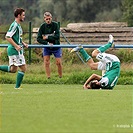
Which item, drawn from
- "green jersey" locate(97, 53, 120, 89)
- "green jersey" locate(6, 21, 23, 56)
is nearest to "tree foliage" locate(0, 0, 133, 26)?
"green jersey" locate(97, 53, 120, 89)

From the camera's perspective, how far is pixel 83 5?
265ft

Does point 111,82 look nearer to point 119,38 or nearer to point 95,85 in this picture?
point 95,85

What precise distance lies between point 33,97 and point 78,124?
4.70 metres

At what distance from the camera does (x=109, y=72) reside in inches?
707

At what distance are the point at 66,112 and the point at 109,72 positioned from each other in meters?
5.63

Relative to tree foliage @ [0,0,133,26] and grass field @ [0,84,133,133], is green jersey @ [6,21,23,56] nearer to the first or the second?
grass field @ [0,84,133,133]

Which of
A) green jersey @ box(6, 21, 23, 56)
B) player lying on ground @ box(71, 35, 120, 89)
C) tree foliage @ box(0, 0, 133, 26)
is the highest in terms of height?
green jersey @ box(6, 21, 23, 56)

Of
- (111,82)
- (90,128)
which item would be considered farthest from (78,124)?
(111,82)

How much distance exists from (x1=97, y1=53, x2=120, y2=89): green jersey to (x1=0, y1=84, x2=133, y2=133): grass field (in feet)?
2.53

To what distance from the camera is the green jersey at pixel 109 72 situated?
1788cm

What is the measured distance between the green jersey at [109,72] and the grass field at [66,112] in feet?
2.53

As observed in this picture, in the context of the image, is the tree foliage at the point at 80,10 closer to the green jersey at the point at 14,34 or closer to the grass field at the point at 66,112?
the green jersey at the point at 14,34

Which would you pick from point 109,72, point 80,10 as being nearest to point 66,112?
point 109,72

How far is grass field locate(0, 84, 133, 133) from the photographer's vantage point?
34.2 ft
